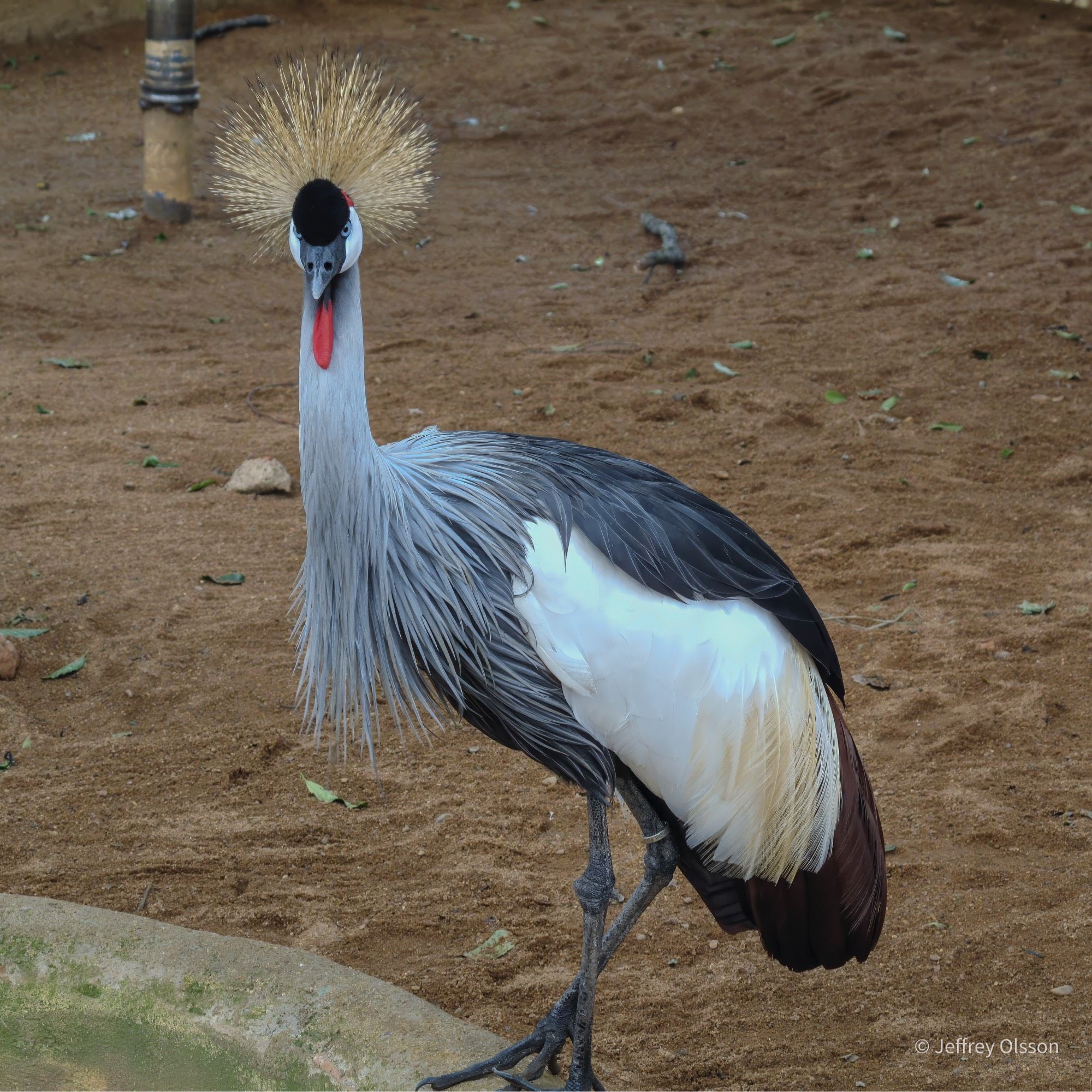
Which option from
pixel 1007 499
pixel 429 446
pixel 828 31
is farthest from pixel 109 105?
pixel 429 446

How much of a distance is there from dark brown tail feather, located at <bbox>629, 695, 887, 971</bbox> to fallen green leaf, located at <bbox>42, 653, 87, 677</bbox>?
6.18ft

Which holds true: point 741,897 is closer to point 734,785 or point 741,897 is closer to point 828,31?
point 734,785

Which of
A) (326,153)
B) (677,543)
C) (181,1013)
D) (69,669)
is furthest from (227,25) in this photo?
(181,1013)

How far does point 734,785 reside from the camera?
7.16 ft

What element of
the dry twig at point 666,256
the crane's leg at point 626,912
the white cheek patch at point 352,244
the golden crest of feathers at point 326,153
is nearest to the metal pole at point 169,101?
the dry twig at point 666,256

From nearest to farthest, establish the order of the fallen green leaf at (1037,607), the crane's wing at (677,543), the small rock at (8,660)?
1. the crane's wing at (677,543)
2. the small rock at (8,660)
3. the fallen green leaf at (1037,607)

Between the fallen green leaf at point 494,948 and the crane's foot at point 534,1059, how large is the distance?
0.34 metres

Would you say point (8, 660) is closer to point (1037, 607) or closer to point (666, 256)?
point (1037, 607)

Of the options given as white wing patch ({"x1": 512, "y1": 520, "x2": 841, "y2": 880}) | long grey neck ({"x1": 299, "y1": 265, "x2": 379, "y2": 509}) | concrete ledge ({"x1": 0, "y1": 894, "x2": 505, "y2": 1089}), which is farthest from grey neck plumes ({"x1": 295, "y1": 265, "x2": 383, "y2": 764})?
concrete ledge ({"x1": 0, "y1": 894, "x2": 505, "y2": 1089})

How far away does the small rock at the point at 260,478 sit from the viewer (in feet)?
14.8

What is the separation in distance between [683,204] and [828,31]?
3628mm

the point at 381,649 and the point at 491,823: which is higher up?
the point at 381,649

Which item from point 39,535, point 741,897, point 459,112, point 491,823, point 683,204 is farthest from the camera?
point 459,112

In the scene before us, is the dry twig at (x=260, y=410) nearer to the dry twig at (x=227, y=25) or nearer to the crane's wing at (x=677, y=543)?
the crane's wing at (x=677, y=543)
